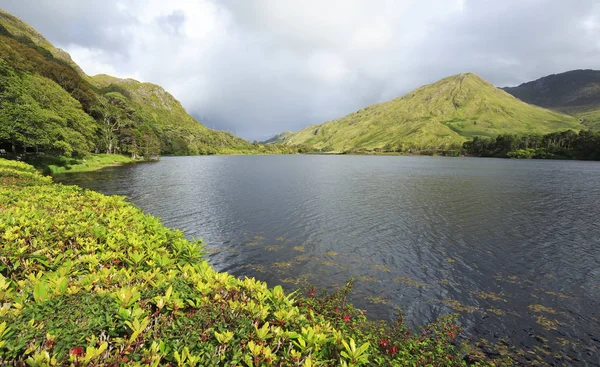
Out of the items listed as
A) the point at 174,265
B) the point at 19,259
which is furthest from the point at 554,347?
the point at 19,259

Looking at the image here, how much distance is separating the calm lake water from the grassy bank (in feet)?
16.7

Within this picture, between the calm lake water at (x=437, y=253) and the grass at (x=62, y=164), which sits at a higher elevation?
the grass at (x=62, y=164)

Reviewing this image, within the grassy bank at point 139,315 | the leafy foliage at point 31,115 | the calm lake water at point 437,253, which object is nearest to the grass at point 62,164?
the leafy foliage at point 31,115

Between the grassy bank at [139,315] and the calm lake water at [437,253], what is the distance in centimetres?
508

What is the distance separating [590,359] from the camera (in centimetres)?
1185

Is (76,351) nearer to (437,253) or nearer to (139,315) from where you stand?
(139,315)

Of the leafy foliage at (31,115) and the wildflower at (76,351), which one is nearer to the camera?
the wildflower at (76,351)

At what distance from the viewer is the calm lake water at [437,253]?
14.5 metres

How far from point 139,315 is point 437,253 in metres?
23.9

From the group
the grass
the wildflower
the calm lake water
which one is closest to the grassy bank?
the wildflower

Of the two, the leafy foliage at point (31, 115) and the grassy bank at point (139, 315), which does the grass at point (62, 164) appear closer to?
the leafy foliage at point (31, 115)

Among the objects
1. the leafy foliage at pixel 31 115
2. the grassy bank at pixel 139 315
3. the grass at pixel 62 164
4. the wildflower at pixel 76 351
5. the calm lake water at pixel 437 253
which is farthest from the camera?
the grass at pixel 62 164

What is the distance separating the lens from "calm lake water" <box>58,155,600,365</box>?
1445cm

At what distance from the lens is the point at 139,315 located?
5625mm
